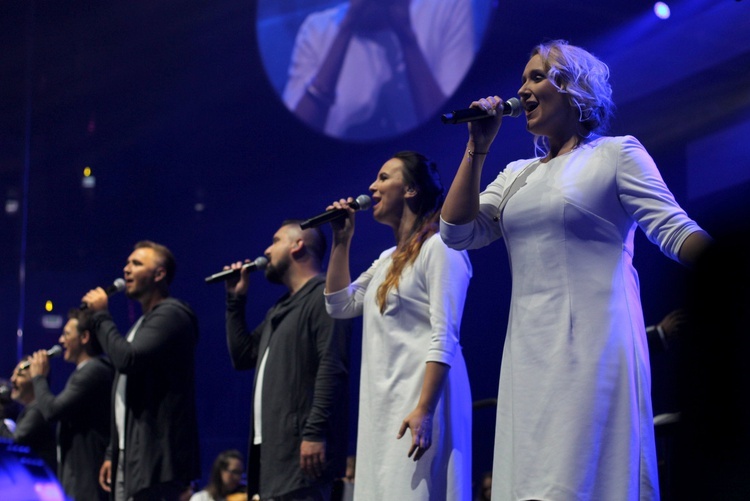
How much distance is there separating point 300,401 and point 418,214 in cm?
68

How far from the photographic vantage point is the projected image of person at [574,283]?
167 cm

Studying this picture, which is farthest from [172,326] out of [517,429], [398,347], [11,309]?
[11,309]

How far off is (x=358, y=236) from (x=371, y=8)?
4.14ft

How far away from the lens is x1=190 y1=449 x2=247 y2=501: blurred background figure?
5141 millimetres

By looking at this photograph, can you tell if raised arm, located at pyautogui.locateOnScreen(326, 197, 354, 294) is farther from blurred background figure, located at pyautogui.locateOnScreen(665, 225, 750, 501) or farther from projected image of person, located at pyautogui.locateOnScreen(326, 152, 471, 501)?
blurred background figure, located at pyautogui.locateOnScreen(665, 225, 750, 501)

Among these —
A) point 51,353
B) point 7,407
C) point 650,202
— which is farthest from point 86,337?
point 650,202

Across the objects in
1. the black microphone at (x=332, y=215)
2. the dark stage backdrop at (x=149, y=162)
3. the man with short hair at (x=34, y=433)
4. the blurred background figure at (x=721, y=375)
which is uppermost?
the dark stage backdrop at (x=149, y=162)

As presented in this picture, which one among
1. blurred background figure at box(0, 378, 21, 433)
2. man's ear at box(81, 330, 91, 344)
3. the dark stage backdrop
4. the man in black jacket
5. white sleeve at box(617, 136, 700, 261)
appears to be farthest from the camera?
the dark stage backdrop

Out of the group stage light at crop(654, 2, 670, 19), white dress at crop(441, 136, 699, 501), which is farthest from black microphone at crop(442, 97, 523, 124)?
stage light at crop(654, 2, 670, 19)

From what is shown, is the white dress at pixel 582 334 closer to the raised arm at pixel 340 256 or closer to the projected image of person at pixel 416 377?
the projected image of person at pixel 416 377

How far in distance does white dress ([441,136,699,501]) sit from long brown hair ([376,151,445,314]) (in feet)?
2.35

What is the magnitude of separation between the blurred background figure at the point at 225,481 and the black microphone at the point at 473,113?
3.71 meters

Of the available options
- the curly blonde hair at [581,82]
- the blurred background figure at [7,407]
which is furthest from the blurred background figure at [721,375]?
the blurred background figure at [7,407]

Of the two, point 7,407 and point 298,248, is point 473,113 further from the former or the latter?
point 7,407
